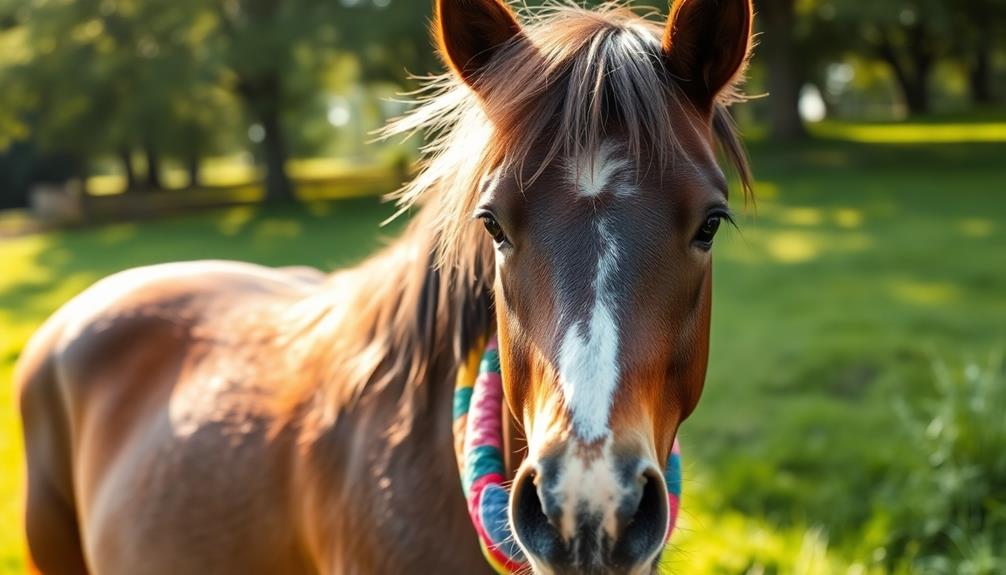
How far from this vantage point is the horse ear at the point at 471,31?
183 centimetres

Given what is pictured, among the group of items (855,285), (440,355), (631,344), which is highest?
(631,344)

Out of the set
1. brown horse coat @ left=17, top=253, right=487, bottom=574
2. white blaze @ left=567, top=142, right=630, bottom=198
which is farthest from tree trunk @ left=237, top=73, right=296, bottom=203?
white blaze @ left=567, top=142, right=630, bottom=198

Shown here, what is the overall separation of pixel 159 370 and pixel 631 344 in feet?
6.33

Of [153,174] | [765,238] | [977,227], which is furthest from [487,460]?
[153,174]

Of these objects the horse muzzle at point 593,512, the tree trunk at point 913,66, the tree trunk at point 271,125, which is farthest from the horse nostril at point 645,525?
the tree trunk at point 913,66

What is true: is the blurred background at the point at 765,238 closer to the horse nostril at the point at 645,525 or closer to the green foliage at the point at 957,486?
the green foliage at the point at 957,486

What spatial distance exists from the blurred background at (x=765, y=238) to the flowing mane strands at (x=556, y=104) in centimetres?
40

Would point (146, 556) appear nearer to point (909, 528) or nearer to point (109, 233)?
point (909, 528)

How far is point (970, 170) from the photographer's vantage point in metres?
14.3

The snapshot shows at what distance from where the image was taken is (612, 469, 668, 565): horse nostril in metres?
1.38

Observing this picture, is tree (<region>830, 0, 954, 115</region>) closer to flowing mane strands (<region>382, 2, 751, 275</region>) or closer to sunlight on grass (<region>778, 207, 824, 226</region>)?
sunlight on grass (<region>778, 207, 824, 226</region>)

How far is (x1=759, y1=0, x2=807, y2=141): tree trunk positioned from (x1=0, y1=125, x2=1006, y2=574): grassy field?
3.97 m

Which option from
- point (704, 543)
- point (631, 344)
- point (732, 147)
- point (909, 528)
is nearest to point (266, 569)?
point (631, 344)

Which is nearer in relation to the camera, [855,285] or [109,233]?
[855,285]
